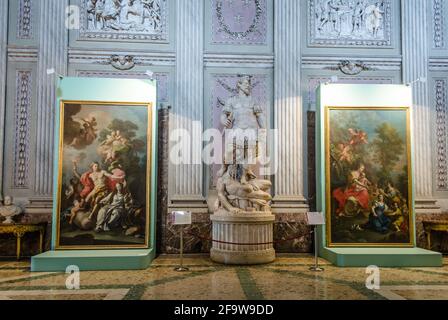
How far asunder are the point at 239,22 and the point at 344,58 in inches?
101

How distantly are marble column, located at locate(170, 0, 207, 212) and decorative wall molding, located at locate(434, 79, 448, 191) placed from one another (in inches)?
213

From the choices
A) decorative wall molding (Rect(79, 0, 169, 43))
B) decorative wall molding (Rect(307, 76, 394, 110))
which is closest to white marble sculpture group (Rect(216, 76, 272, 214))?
decorative wall molding (Rect(307, 76, 394, 110))

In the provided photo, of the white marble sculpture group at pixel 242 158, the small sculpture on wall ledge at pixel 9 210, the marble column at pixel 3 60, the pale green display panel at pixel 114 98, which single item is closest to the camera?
the pale green display panel at pixel 114 98

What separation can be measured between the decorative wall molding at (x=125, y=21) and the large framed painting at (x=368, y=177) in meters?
4.29

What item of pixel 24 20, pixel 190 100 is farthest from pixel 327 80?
pixel 24 20

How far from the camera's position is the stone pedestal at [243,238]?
734 centimetres

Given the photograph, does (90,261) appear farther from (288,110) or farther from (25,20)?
(25,20)

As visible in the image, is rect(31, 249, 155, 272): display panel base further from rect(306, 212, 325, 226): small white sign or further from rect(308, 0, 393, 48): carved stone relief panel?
rect(308, 0, 393, 48): carved stone relief panel

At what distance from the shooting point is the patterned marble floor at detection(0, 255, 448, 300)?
524 centimetres

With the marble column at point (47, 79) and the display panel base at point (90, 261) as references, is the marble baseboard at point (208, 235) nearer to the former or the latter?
the display panel base at point (90, 261)

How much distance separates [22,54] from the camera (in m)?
8.88

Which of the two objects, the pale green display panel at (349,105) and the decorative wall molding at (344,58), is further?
the decorative wall molding at (344,58)

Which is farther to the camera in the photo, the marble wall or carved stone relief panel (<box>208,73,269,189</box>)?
carved stone relief panel (<box>208,73,269,189</box>)

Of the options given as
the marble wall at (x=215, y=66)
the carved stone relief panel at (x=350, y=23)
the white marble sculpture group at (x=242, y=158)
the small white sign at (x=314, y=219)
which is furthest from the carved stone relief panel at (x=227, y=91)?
the small white sign at (x=314, y=219)
